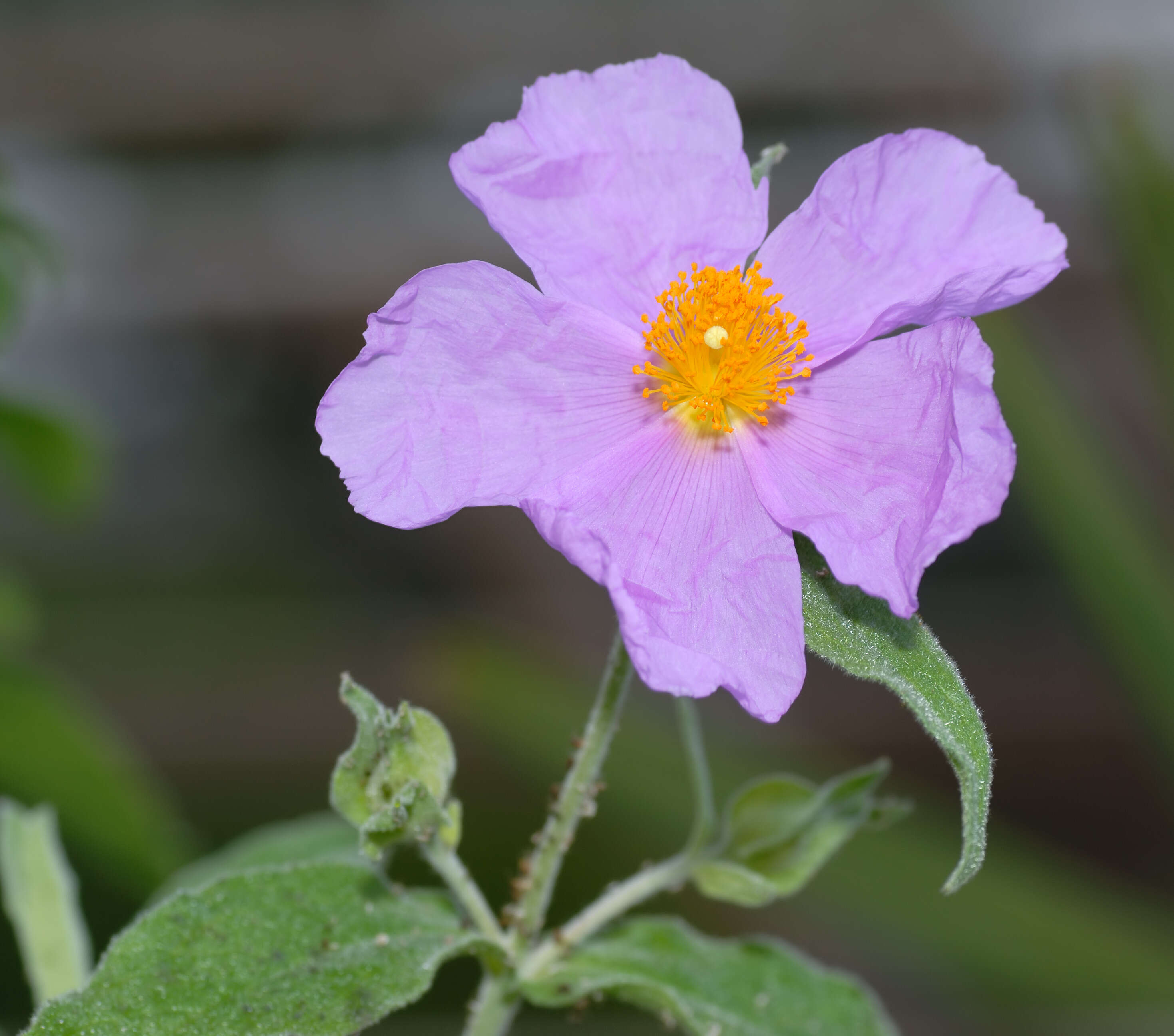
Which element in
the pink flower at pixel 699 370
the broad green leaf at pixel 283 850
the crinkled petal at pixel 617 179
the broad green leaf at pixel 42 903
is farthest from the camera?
the broad green leaf at pixel 283 850

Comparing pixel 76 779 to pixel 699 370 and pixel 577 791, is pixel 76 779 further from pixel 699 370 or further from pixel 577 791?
pixel 699 370

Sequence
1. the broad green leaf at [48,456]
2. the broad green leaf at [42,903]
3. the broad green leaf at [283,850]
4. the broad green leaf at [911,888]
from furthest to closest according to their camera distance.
→ the broad green leaf at [911,888], the broad green leaf at [48,456], the broad green leaf at [283,850], the broad green leaf at [42,903]

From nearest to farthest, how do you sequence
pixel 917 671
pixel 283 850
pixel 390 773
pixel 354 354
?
pixel 917 671 < pixel 390 773 < pixel 283 850 < pixel 354 354

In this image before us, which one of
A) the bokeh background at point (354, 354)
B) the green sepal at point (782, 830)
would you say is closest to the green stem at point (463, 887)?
the green sepal at point (782, 830)

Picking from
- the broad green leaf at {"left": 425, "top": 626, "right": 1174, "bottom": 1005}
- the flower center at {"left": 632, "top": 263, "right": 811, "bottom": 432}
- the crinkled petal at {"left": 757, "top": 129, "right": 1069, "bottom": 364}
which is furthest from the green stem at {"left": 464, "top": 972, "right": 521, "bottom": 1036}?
the broad green leaf at {"left": 425, "top": 626, "right": 1174, "bottom": 1005}

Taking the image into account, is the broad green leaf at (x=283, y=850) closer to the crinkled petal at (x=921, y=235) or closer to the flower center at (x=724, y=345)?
the flower center at (x=724, y=345)

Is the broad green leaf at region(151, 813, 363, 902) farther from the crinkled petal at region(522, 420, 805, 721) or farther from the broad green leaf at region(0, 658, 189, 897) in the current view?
the crinkled petal at region(522, 420, 805, 721)

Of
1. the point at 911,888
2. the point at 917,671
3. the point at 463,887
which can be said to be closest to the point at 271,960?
the point at 463,887
